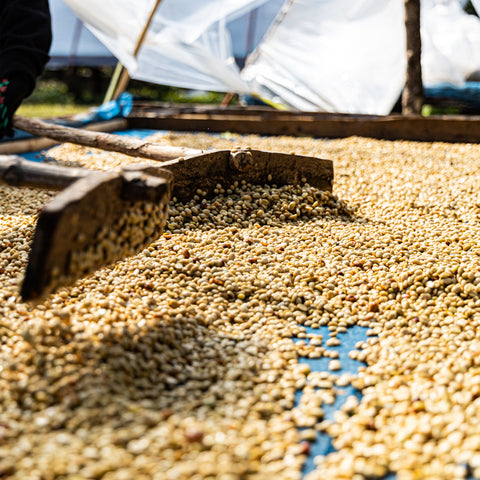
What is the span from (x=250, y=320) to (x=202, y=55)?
475 centimetres

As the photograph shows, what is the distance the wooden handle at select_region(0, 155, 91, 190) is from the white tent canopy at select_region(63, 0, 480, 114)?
4.34m

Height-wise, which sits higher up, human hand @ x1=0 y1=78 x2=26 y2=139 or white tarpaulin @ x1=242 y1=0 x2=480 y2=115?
white tarpaulin @ x1=242 y1=0 x2=480 y2=115

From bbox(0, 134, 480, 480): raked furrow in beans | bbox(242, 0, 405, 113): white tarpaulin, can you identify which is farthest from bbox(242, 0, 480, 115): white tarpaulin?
bbox(0, 134, 480, 480): raked furrow in beans

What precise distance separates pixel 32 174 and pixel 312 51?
17.9 ft

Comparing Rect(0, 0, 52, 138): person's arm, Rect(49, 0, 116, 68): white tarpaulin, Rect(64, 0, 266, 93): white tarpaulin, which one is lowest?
Rect(0, 0, 52, 138): person's arm

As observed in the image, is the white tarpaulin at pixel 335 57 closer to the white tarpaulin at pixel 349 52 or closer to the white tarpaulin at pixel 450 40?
the white tarpaulin at pixel 349 52

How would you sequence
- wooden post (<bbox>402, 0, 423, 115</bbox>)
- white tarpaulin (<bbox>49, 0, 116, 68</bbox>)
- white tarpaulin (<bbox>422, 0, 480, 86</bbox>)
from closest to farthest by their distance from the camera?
wooden post (<bbox>402, 0, 423, 115</bbox>), white tarpaulin (<bbox>422, 0, 480, 86</bbox>), white tarpaulin (<bbox>49, 0, 116, 68</bbox>)

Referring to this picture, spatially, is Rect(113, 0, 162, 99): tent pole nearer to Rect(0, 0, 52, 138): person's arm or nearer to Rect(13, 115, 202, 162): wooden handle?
Rect(0, 0, 52, 138): person's arm

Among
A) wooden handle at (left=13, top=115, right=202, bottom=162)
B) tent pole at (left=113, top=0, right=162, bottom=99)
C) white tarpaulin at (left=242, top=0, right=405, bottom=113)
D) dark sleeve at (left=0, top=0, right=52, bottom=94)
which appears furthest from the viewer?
white tarpaulin at (left=242, top=0, right=405, bottom=113)

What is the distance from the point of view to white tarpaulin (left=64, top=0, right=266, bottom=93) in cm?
523

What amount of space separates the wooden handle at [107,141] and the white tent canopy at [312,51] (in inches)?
87.8

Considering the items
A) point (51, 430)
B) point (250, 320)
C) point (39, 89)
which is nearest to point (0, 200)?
point (250, 320)

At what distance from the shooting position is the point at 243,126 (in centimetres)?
529

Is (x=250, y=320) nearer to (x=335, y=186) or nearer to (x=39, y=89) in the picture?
(x=335, y=186)
